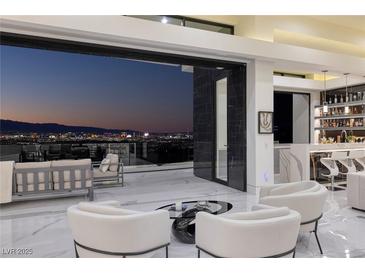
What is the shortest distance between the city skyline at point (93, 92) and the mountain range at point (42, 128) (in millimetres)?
177

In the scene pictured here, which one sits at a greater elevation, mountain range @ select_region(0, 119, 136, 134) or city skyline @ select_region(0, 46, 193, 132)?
city skyline @ select_region(0, 46, 193, 132)

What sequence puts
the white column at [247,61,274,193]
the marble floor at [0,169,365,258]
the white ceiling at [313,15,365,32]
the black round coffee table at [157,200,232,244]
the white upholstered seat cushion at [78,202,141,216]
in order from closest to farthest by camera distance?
the white upholstered seat cushion at [78,202,141,216], the marble floor at [0,169,365,258], the black round coffee table at [157,200,232,244], the white column at [247,61,274,193], the white ceiling at [313,15,365,32]

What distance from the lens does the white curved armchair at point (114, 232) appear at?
2424 mm

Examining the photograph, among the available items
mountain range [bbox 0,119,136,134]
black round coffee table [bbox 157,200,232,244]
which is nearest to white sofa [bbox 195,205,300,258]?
black round coffee table [bbox 157,200,232,244]

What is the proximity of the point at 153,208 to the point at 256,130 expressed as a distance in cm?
285

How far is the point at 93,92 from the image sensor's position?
1184 centimetres

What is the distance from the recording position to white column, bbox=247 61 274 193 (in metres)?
6.27

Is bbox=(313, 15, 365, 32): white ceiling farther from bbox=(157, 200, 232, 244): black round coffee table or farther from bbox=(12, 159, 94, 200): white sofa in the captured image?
bbox=(12, 159, 94, 200): white sofa

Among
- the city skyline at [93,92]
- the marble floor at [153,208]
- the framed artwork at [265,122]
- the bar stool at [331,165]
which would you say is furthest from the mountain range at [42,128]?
the bar stool at [331,165]

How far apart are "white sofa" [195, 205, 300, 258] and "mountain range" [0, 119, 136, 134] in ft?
30.8

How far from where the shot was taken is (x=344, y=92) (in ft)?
32.1
